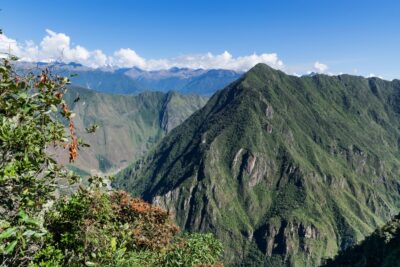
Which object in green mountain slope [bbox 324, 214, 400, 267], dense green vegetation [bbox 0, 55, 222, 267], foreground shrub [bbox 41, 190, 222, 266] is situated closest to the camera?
dense green vegetation [bbox 0, 55, 222, 267]

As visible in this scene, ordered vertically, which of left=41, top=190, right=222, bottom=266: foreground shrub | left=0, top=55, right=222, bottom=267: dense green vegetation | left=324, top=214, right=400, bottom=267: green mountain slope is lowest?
left=324, top=214, right=400, bottom=267: green mountain slope

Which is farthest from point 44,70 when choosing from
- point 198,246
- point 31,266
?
point 198,246

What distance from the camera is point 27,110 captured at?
1332cm

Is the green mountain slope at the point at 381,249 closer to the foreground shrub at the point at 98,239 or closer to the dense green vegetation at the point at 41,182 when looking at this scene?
the foreground shrub at the point at 98,239

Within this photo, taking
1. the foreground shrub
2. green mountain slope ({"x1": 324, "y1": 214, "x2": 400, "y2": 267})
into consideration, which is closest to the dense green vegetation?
the foreground shrub

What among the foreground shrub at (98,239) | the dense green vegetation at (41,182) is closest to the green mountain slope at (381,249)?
the foreground shrub at (98,239)

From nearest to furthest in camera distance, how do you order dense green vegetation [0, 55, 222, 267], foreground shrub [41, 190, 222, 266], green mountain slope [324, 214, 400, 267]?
dense green vegetation [0, 55, 222, 267] → foreground shrub [41, 190, 222, 266] → green mountain slope [324, 214, 400, 267]

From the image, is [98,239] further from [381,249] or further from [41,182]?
[381,249]

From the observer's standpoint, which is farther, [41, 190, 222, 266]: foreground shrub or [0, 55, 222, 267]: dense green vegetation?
[41, 190, 222, 266]: foreground shrub

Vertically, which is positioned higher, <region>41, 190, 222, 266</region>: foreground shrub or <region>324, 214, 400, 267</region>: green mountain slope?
<region>41, 190, 222, 266</region>: foreground shrub

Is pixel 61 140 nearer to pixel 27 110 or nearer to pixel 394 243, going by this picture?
pixel 27 110

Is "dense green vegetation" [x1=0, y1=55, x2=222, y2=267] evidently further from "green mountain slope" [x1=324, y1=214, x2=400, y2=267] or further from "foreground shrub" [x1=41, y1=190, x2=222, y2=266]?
"green mountain slope" [x1=324, y1=214, x2=400, y2=267]

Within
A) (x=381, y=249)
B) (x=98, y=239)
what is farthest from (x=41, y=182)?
(x=381, y=249)

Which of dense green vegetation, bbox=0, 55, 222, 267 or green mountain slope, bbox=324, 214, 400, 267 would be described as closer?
dense green vegetation, bbox=0, 55, 222, 267
